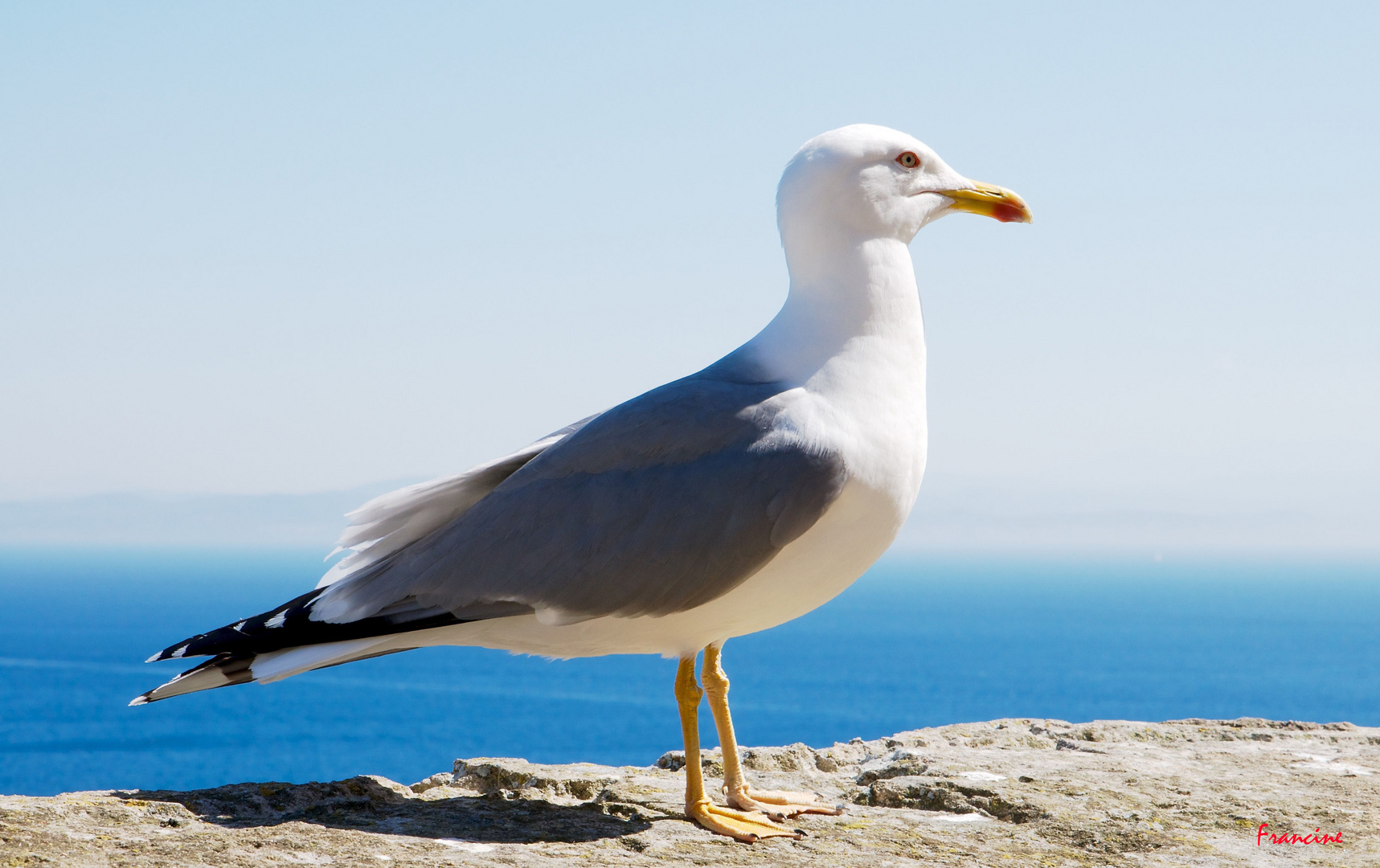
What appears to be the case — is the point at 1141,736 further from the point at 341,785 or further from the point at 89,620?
the point at 89,620

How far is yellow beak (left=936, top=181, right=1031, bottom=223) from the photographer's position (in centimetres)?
511

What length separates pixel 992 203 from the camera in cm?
515

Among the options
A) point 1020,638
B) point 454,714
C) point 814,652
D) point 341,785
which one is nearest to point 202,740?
point 454,714

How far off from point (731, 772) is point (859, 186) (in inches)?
95.9

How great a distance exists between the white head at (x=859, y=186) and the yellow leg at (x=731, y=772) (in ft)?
5.93

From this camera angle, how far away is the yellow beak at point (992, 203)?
511 centimetres

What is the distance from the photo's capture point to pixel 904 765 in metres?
5.12

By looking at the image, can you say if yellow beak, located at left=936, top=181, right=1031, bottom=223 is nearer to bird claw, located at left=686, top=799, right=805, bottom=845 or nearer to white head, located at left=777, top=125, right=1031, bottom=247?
white head, located at left=777, top=125, right=1031, bottom=247

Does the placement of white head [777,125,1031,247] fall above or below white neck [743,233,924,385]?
above

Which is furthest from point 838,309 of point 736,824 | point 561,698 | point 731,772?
point 561,698
